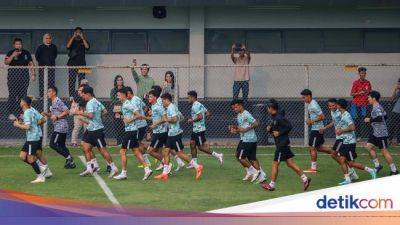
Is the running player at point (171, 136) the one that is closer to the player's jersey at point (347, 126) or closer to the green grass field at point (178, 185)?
the green grass field at point (178, 185)

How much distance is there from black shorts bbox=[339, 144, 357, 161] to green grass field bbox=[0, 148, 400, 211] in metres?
0.57

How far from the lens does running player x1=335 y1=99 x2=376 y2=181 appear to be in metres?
17.3

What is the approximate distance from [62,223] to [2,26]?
23145 millimetres

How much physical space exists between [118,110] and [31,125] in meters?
5.54

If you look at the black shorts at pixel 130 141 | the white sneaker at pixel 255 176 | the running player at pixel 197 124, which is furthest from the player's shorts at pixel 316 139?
the black shorts at pixel 130 141

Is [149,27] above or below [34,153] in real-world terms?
above

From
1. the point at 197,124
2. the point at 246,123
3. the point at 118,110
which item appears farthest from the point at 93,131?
the point at 118,110

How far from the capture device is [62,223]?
6082 millimetres

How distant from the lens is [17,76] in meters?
25.1

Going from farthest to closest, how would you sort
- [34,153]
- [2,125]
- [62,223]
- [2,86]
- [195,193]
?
[2,86], [2,125], [34,153], [195,193], [62,223]

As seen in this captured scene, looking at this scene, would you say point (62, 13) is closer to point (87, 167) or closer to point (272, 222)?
point (87, 167)

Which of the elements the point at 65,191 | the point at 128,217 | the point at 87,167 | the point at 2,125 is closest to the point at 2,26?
the point at 2,125

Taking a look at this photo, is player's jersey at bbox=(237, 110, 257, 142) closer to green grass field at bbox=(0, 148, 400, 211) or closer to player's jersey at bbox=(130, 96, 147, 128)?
green grass field at bbox=(0, 148, 400, 211)

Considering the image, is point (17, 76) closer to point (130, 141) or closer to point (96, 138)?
point (96, 138)
